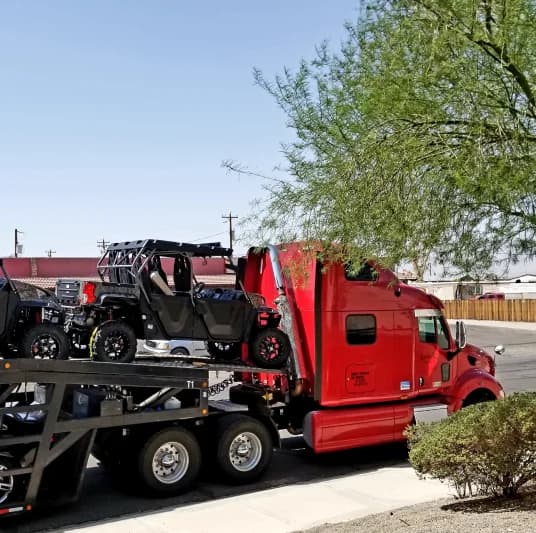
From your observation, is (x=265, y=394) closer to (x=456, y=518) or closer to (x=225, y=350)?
(x=225, y=350)

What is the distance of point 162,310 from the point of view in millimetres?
8891

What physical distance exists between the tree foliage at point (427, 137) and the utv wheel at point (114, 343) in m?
2.88

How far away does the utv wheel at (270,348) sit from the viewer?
9453 mm

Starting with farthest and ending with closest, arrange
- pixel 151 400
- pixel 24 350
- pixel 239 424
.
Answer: pixel 239 424 < pixel 151 400 < pixel 24 350

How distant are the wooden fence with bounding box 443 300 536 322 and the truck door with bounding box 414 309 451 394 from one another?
39180 millimetres

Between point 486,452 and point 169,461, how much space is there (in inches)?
151

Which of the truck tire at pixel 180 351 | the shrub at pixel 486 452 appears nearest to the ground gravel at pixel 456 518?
the shrub at pixel 486 452

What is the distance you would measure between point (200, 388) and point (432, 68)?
4955 mm

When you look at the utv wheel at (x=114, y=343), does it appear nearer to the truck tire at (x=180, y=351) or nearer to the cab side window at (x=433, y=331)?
the truck tire at (x=180, y=351)

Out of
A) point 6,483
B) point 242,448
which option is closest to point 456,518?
point 242,448

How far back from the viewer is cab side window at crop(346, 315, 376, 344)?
9930 millimetres

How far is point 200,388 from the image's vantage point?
880 centimetres

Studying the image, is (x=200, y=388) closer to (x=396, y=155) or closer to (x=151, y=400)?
(x=151, y=400)

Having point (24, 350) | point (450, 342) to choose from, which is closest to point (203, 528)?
point (24, 350)
